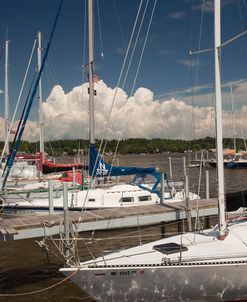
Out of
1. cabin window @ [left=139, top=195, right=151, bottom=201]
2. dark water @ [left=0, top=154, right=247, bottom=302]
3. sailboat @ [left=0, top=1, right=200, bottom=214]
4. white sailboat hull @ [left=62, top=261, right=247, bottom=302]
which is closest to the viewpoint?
white sailboat hull @ [left=62, top=261, right=247, bottom=302]

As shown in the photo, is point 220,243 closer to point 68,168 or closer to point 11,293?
point 11,293

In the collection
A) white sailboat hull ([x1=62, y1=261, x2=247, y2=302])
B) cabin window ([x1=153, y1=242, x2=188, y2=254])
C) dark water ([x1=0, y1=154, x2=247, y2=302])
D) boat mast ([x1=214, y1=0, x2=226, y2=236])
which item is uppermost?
boat mast ([x1=214, y1=0, x2=226, y2=236])

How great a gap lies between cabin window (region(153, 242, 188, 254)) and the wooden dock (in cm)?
238

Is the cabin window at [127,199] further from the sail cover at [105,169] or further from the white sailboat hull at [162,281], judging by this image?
the white sailboat hull at [162,281]

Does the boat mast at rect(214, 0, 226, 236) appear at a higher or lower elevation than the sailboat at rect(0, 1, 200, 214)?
higher

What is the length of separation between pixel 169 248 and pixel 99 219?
4433 millimetres

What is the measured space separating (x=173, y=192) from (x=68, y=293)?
30.8 feet

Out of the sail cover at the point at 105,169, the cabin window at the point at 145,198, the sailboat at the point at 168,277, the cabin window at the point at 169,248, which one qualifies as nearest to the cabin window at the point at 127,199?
the cabin window at the point at 145,198

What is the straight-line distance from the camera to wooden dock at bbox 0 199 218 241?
12742mm

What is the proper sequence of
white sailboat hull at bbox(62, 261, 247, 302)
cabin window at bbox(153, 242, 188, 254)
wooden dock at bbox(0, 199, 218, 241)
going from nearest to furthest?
white sailboat hull at bbox(62, 261, 247, 302), cabin window at bbox(153, 242, 188, 254), wooden dock at bbox(0, 199, 218, 241)

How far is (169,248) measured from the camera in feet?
33.3

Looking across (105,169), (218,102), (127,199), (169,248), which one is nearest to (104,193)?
(127,199)

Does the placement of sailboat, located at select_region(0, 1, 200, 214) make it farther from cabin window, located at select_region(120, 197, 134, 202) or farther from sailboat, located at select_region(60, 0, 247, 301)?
sailboat, located at select_region(60, 0, 247, 301)

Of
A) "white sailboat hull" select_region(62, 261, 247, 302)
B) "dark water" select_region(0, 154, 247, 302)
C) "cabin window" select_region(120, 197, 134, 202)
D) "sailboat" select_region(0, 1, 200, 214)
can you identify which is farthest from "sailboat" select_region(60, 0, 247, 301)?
"cabin window" select_region(120, 197, 134, 202)
